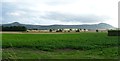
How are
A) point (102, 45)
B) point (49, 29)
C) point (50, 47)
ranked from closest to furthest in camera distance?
1. point (50, 47)
2. point (102, 45)
3. point (49, 29)

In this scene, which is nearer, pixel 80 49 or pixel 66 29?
pixel 80 49

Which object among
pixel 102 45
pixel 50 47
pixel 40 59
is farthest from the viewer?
pixel 102 45

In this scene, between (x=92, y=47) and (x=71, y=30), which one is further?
(x=71, y=30)

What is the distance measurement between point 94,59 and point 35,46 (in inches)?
301

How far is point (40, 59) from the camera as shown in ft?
50.7

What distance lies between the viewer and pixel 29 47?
22.6m

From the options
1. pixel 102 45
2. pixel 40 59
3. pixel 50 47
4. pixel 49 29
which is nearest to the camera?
pixel 40 59

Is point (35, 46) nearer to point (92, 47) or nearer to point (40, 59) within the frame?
point (92, 47)

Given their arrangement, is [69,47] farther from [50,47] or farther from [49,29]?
[49,29]

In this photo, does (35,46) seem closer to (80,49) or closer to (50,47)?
(50,47)

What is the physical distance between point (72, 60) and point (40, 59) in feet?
5.01

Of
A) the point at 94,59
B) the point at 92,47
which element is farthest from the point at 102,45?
the point at 94,59

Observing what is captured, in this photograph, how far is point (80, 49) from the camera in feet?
74.3

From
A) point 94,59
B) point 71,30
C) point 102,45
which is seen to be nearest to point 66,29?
point 71,30
